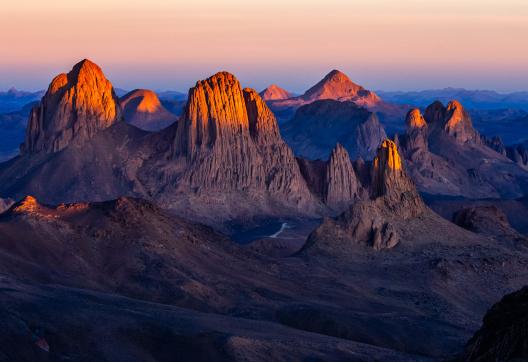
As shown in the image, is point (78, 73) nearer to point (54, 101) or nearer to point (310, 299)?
point (54, 101)

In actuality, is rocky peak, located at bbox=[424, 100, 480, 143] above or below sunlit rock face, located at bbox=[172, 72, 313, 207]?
below

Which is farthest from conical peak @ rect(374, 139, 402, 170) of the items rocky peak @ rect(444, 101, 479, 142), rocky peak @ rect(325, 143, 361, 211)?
rocky peak @ rect(444, 101, 479, 142)

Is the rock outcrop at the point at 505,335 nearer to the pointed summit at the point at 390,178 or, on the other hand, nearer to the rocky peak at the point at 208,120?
the pointed summit at the point at 390,178

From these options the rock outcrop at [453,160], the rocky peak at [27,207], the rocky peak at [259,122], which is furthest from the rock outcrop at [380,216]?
the rock outcrop at [453,160]

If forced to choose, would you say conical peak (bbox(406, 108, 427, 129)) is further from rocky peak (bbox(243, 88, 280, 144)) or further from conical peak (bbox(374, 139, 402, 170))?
conical peak (bbox(374, 139, 402, 170))

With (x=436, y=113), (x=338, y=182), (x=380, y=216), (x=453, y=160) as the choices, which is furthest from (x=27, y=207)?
(x=436, y=113)
